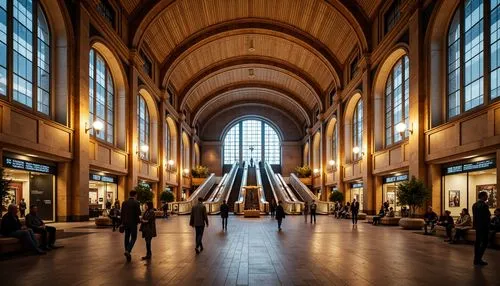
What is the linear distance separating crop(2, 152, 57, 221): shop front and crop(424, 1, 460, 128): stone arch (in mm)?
16138

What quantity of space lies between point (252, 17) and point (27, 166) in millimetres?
20517

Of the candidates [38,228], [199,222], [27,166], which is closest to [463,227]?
[199,222]

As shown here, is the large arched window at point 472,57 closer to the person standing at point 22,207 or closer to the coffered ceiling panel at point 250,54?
the coffered ceiling panel at point 250,54

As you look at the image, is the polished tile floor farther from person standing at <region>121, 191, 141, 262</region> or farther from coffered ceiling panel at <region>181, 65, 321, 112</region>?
coffered ceiling panel at <region>181, 65, 321, 112</region>

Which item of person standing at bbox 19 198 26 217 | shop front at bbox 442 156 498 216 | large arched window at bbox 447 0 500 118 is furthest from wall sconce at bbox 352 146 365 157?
person standing at bbox 19 198 26 217

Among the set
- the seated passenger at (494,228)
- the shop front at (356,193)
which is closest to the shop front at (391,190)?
the shop front at (356,193)

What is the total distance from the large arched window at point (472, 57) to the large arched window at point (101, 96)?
16058 mm

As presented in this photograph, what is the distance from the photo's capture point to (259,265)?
8203 mm

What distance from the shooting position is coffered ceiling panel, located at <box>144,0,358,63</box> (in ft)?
93.6

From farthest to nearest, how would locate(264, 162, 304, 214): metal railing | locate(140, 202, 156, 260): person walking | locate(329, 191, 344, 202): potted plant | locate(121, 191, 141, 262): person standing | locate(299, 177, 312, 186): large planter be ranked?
locate(299, 177, 312, 186): large planter, locate(264, 162, 304, 214): metal railing, locate(329, 191, 344, 202): potted plant, locate(140, 202, 156, 260): person walking, locate(121, 191, 141, 262): person standing

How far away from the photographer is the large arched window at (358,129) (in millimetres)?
30486

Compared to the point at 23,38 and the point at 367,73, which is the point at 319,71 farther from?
the point at 23,38

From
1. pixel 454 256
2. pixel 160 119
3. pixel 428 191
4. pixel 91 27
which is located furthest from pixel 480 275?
pixel 160 119

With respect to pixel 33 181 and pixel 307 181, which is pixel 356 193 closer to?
pixel 307 181
